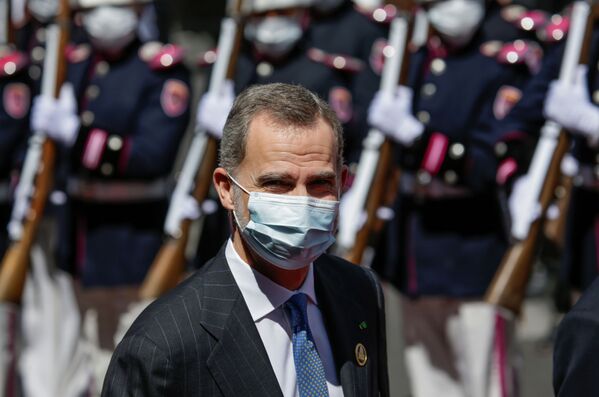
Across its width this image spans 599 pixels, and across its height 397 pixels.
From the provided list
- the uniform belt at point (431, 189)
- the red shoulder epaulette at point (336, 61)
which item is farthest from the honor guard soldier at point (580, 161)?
the red shoulder epaulette at point (336, 61)

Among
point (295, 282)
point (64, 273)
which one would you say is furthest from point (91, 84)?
point (295, 282)

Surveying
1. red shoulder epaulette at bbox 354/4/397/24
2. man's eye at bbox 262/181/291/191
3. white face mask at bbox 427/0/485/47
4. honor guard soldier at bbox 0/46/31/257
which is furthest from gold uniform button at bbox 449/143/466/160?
man's eye at bbox 262/181/291/191

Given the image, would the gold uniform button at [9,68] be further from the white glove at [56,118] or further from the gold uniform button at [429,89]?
the gold uniform button at [429,89]

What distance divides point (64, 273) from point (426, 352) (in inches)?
72.4

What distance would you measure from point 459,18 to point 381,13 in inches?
41.1

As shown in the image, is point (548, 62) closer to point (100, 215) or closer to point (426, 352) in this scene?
point (426, 352)

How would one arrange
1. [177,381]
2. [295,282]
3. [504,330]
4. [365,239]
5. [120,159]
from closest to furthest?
[177,381], [295,282], [504,330], [365,239], [120,159]

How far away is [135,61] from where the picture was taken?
263 inches

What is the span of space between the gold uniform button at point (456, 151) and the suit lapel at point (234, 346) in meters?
3.07

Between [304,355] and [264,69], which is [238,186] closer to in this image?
[304,355]

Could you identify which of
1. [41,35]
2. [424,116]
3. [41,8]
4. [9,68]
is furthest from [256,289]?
[41,8]

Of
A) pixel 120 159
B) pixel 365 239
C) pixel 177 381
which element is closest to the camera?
pixel 177 381

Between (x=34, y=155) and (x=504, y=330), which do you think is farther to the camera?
(x=34, y=155)

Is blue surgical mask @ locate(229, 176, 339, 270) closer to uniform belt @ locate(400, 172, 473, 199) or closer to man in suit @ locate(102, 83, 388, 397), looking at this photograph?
man in suit @ locate(102, 83, 388, 397)
